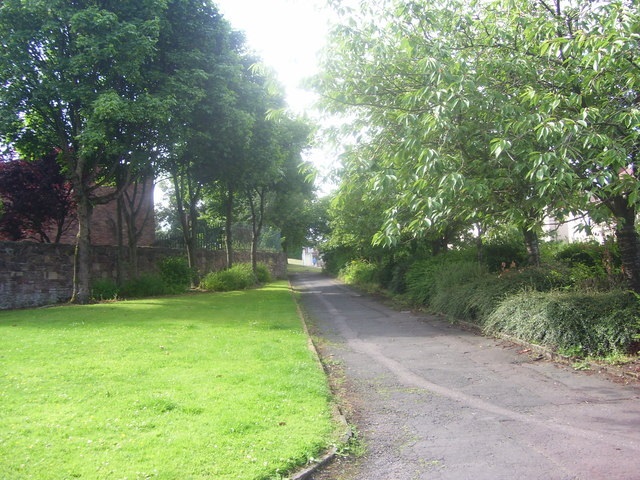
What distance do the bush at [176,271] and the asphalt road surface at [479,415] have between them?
14133mm

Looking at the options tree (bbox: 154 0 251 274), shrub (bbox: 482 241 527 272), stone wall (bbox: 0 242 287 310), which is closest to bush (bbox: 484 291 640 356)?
shrub (bbox: 482 241 527 272)

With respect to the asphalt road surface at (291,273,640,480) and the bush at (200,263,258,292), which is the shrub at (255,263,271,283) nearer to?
the bush at (200,263,258,292)

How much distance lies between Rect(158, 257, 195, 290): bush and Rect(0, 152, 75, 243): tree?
15.9ft

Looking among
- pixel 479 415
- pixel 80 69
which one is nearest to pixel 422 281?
pixel 479 415

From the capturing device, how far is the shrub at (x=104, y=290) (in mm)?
17875

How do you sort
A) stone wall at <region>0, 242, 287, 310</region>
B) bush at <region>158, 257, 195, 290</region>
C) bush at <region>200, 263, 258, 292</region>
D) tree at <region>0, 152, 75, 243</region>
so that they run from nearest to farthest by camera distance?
stone wall at <region>0, 242, 287, 310</region> < tree at <region>0, 152, 75, 243</region> < bush at <region>158, 257, 195, 290</region> < bush at <region>200, 263, 258, 292</region>

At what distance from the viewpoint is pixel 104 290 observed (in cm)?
1819

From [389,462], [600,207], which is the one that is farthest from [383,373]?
[600,207]

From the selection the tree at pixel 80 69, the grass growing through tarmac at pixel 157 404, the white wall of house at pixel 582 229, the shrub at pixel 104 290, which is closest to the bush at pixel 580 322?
the white wall of house at pixel 582 229

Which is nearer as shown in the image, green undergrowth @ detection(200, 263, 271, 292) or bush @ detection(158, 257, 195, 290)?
bush @ detection(158, 257, 195, 290)

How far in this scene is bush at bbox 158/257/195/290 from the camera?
2264 cm

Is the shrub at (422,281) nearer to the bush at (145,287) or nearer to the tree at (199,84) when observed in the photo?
the tree at (199,84)

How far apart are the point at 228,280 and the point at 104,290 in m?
7.49

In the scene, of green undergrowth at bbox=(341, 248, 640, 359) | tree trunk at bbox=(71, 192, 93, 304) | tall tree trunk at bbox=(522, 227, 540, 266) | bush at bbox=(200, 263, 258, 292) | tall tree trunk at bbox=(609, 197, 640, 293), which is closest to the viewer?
green undergrowth at bbox=(341, 248, 640, 359)
